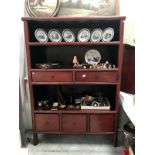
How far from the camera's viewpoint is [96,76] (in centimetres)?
175

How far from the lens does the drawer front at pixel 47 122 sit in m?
1.90

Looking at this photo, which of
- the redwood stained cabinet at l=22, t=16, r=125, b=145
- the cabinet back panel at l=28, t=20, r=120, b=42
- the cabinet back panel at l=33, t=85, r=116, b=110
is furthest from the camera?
the cabinet back panel at l=33, t=85, r=116, b=110

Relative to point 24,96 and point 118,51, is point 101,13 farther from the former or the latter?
point 24,96

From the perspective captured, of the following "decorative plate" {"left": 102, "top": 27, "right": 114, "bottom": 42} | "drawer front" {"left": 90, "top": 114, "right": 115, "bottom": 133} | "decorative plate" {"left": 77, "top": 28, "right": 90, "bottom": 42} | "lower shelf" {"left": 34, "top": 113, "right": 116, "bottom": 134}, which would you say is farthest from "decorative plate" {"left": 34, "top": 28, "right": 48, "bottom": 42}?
"drawer front" {"left": 90, "top": 114, "right": 115, "bottom": 133}

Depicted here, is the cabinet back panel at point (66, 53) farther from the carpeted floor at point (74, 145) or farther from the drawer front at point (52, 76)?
the carpeted floor at point (74, 145)

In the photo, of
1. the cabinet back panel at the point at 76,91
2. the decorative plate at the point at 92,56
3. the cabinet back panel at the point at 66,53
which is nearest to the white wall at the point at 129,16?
the cabinet back panel at the point at 66,53

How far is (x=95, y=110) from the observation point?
1866 mm

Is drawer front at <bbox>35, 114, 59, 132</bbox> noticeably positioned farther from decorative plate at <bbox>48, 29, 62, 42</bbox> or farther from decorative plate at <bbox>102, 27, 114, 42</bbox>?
decorative plate at <bbox>102, 27, 114, 42</bbox>

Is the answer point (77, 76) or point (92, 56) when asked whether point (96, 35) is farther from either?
point (77, 76)

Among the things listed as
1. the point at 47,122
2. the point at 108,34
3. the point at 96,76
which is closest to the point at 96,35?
the point at 108,34

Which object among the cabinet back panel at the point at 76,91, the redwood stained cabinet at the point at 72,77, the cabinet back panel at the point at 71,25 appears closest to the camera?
the redwood stained cabinet at the point at 72,77

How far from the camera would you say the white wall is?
75.3 inches

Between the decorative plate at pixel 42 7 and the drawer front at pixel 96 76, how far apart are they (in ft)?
2.42
